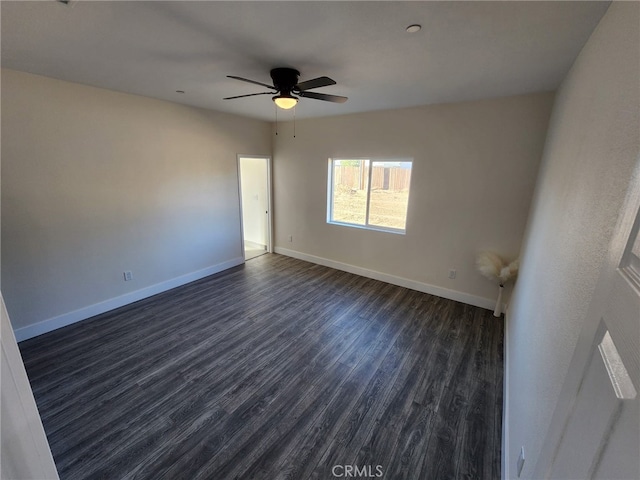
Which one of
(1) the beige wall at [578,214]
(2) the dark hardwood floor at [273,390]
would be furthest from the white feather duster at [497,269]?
(1) the beige wall at [578,214]

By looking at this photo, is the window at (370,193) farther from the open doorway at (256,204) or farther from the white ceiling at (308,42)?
the open doorway at (256,204)

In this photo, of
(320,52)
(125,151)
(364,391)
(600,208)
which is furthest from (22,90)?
(600,208)

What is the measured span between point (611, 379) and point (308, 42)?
212 cm

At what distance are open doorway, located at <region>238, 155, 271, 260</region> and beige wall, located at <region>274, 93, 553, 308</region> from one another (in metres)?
0.78

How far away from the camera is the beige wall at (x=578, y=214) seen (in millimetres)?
863

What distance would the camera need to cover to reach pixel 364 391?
7.02 feet

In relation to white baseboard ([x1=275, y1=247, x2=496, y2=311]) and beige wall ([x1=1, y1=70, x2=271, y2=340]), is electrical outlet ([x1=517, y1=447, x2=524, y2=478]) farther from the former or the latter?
beige wall ([x1=1, y1=70, x2=271, y2=340])

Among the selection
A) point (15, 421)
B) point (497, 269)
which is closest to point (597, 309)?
point (15, 421)

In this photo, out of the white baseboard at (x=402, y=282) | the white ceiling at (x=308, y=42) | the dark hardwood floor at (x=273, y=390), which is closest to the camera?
the white ceiling at (x=308, y=42)

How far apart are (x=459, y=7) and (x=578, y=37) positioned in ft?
2.88

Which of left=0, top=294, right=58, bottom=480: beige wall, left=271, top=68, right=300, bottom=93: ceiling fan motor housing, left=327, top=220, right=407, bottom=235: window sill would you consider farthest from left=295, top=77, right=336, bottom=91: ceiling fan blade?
left=327, top=220, right=407, bottom=235: window sill

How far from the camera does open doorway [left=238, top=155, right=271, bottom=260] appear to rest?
5.32 metres

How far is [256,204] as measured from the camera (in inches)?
228

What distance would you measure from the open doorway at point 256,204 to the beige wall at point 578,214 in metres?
4.38
